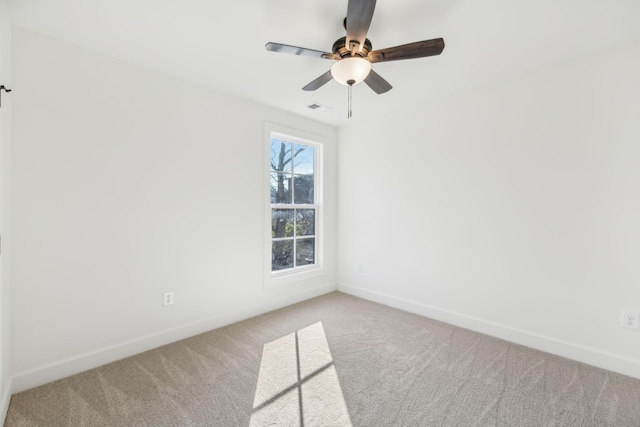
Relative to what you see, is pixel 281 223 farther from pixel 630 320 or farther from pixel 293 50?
pixel 630 320

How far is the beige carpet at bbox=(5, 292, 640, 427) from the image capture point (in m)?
1.72

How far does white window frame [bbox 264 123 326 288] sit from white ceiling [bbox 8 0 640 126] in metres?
0.85

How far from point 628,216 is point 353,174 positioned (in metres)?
2.67

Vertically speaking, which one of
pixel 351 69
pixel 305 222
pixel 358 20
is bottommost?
pixel 305 222

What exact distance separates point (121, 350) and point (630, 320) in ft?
12.8

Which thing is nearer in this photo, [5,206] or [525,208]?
[5,206]

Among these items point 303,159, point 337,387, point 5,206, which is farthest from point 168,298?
point 303,159

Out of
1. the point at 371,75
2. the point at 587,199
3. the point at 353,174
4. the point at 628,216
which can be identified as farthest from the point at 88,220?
the point at 628,216

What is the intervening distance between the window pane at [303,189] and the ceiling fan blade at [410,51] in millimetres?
2140

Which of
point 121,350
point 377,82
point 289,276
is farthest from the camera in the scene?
point 289,276

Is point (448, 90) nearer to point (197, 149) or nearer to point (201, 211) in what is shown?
point (197, 149)

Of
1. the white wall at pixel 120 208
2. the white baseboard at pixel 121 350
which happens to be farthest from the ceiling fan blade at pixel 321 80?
the white baseboard at pixel 121 350

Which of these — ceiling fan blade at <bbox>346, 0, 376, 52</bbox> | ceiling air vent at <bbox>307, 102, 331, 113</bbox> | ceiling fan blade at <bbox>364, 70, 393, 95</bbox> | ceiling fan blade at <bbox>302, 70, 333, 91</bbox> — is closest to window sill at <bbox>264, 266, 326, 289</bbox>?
ceiling air vent at <bbox>307, 102, 331, 113</bbox>

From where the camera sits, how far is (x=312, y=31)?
1988 mm
